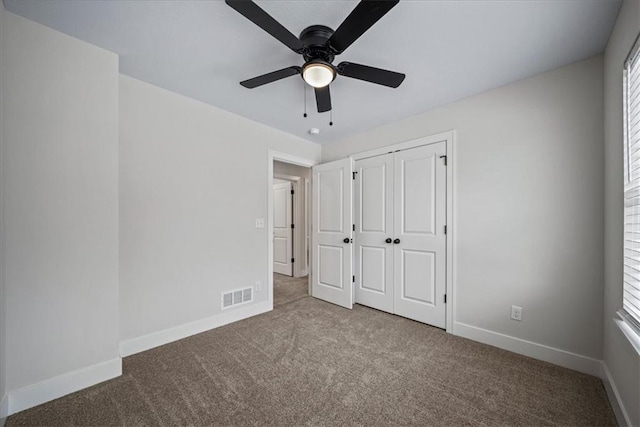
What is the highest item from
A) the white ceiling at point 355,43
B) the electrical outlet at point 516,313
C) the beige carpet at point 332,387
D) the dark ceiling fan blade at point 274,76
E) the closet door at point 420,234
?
the white ceiling at point 355,43

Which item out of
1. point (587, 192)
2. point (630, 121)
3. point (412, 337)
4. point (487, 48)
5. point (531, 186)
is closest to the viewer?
point (630, 121)

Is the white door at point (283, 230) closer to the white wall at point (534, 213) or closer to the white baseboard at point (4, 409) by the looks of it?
the white wall at point (534, 213)

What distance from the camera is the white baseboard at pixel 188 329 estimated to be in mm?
2258

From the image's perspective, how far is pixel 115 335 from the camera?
6.39ft

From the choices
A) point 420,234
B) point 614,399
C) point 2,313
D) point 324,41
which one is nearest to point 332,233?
point 420,234

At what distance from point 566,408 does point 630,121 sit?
176cm

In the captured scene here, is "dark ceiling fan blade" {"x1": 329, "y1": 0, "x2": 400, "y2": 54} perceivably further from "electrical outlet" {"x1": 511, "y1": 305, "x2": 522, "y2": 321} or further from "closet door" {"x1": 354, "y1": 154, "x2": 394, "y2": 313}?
"electrical outlet" {"x1": 511, "y1": 305, "x2": 522, "y2": 321}

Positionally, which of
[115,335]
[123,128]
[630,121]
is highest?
[123,128]

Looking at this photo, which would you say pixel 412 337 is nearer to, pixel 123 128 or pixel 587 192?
pixel 587 192

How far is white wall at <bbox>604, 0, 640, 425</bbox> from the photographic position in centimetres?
135

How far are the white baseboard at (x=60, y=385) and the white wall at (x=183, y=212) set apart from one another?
0.35m

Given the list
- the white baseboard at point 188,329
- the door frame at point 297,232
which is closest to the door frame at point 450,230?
the white baseboard at point 188,329

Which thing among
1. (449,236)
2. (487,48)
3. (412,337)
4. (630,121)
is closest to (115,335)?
(412,337)

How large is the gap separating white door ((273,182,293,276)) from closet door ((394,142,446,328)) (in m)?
2.73
